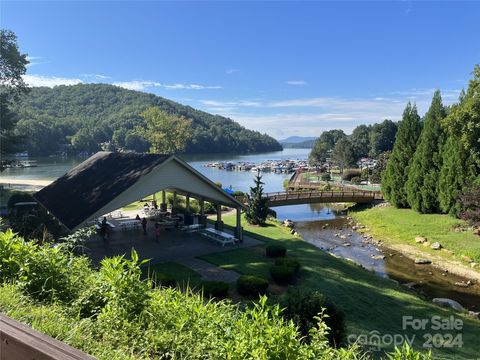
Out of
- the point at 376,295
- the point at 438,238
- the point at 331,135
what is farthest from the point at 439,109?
the point at 331,135

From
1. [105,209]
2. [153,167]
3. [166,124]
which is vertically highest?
[166,124]

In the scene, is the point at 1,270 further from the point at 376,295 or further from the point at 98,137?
the point at 98,137

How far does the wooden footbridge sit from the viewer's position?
120ft

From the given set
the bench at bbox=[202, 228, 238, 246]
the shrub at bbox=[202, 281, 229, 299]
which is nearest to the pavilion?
the bench at bbox=[202, 228, 238, 246]

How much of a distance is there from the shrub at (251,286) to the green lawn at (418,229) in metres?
16.9

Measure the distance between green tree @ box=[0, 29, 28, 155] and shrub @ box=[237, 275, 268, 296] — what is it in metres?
33.0

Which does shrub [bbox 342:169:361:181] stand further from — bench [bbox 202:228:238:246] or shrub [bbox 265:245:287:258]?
shrub [bbox 265:245:287:258]

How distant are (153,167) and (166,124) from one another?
27.9m

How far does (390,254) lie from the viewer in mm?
25172

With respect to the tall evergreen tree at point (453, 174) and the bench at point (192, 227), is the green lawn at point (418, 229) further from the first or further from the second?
the bench at point (192, 227)

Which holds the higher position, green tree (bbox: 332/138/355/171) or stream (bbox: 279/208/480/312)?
green tree (bbox: 332/138/355/171)

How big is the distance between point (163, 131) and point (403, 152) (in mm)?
27443

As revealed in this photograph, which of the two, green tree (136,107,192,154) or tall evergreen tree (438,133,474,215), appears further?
green tree (136,107,192,154)

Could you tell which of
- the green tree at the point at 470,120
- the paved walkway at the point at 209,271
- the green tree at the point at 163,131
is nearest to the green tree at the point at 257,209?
the paved walkway at the point at 209,271
